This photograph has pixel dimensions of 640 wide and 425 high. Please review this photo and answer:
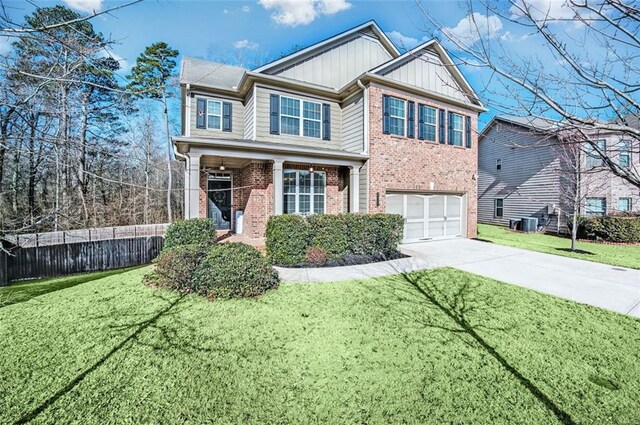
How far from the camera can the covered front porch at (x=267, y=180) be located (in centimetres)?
928

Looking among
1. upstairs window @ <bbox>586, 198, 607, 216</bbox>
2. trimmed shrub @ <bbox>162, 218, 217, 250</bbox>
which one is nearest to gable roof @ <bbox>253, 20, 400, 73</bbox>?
trimmed shrub @ <bbox>162, 218, 217, 250</bbox>

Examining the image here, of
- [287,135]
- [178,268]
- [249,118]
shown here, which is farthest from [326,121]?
[178,268]

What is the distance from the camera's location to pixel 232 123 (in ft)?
40.0

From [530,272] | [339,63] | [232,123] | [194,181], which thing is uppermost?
[339,63]

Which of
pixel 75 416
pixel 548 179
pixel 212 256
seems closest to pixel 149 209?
pixel 212 256

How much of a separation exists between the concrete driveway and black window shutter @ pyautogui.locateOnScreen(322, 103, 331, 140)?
5.67 m

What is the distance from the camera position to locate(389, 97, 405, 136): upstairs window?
11.3 meters

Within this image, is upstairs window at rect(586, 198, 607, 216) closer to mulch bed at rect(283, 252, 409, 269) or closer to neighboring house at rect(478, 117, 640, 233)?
neighboring house at rect(478, 117, 640, 233)

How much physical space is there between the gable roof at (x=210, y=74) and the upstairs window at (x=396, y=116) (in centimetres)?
630

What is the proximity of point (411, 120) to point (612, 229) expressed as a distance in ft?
41.6

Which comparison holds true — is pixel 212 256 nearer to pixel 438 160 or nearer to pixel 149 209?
pixel 438 160

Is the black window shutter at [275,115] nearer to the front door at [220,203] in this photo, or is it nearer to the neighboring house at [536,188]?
the front door at [220,203]

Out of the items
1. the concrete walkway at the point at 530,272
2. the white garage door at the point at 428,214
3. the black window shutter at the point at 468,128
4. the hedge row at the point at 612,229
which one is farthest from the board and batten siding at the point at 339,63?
the hedge row at the point at 612,229

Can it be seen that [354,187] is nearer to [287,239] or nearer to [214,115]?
[287,239]
